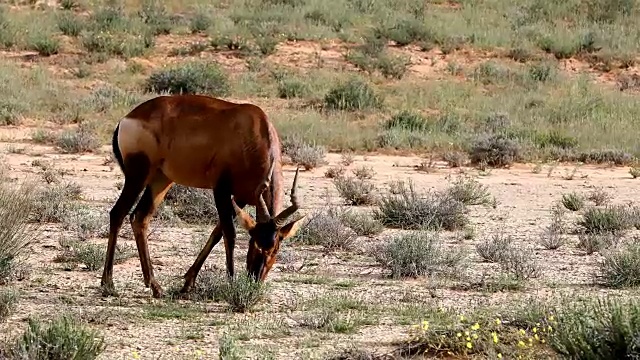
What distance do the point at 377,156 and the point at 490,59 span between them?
39.7 feet

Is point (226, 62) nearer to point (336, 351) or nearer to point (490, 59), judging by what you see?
Answer: point (490, 59)

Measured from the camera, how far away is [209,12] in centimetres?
3750

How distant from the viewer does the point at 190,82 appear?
91.7 ft

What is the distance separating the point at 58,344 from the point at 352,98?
2026cm

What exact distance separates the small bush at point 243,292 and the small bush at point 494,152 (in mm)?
12643

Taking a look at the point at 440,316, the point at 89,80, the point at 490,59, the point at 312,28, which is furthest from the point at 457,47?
the point at 440,316

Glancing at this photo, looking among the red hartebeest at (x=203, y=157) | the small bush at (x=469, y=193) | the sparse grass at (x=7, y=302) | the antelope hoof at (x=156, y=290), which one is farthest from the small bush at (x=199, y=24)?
the sparse grass at (x=7, y=302)

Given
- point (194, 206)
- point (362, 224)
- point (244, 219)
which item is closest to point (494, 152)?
point (362, 224)

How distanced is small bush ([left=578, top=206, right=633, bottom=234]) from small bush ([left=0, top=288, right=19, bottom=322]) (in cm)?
816

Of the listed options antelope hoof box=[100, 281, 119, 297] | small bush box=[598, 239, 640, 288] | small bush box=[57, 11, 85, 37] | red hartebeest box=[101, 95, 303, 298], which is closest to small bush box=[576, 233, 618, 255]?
small bush box=[598, 239, 640, 288]

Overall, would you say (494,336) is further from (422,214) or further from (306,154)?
(306,154)

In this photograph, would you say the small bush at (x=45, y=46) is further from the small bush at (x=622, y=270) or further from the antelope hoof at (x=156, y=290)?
the small bush at (x=622, y=270)

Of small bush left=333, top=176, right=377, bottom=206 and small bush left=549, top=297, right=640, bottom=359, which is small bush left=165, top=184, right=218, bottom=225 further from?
small bush left=549, top=297, right=640, bottom=359

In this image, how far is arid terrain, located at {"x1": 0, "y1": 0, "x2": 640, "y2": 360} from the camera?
9188 millimetres
